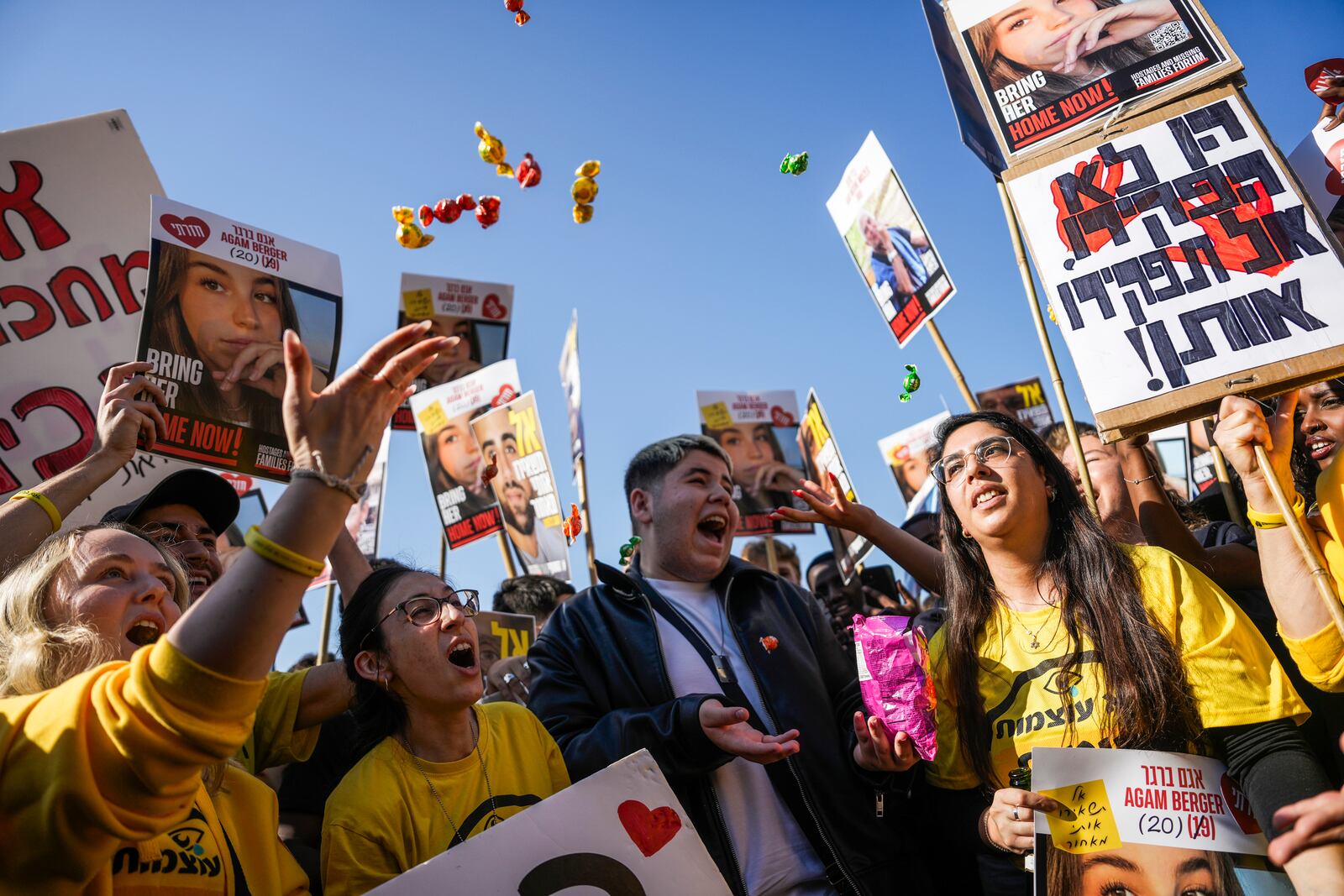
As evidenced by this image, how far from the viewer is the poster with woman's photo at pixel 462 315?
6.78 metres

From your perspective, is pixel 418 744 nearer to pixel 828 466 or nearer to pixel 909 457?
pixel 828 466

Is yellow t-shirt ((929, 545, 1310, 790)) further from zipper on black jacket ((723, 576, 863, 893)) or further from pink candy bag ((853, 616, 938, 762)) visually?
zipper on black jacket ((723, 576, 863, 893))

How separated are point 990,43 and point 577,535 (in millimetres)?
4050

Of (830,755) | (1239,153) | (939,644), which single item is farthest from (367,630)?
(1239,153)

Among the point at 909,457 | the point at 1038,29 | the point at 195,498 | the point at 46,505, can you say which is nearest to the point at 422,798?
the point at 46,505

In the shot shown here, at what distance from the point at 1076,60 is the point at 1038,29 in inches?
9.3

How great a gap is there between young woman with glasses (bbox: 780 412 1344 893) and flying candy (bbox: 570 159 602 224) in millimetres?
3529

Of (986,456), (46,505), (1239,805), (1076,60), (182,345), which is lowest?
(1239,805)

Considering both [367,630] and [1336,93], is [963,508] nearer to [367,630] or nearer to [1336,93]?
[367,630]

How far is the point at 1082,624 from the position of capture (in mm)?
2553

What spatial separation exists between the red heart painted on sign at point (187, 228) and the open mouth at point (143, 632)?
2352 millimetres

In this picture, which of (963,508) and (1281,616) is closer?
(1281,616)

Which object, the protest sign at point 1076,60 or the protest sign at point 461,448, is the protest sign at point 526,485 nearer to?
the protest sign at point 461,448

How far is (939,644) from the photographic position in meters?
2.92
